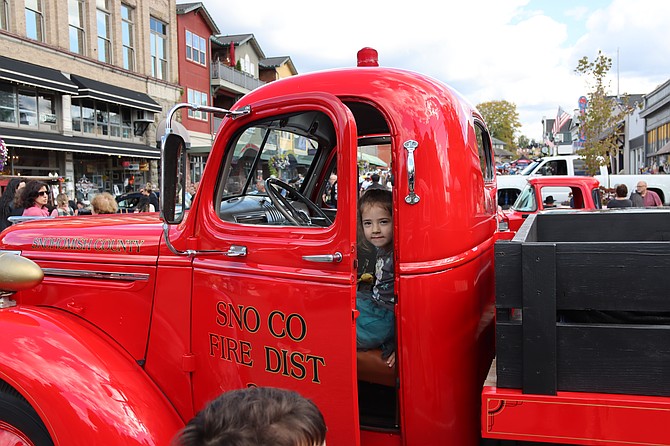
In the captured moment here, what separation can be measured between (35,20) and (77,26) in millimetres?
2105

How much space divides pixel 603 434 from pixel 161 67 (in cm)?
2734

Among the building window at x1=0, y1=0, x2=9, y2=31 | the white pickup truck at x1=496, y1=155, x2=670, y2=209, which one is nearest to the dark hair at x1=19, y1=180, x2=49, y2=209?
the white pickup truck at x1=496, y1=155, x2=670, y2=209

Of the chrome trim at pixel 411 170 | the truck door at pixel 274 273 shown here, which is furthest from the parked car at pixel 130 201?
the chrome trim at pixel 411 170

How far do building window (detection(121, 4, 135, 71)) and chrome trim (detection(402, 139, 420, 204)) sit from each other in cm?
2398

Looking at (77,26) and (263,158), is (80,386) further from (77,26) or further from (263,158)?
(77,26)

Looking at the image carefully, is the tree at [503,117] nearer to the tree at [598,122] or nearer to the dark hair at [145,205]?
the tree at [598,122]

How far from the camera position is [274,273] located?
2172mm

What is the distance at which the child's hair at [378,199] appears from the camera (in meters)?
2.34

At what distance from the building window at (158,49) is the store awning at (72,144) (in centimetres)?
434

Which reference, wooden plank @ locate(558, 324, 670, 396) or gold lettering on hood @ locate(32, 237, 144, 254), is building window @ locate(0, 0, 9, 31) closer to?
gold lettering on hood @ locate(32, 237, 144, 254)

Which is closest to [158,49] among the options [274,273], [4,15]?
[4,15]

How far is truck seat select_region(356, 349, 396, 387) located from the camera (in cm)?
225

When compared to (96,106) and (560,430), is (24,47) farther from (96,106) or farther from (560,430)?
(560,430)

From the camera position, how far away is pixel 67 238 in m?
2.88
